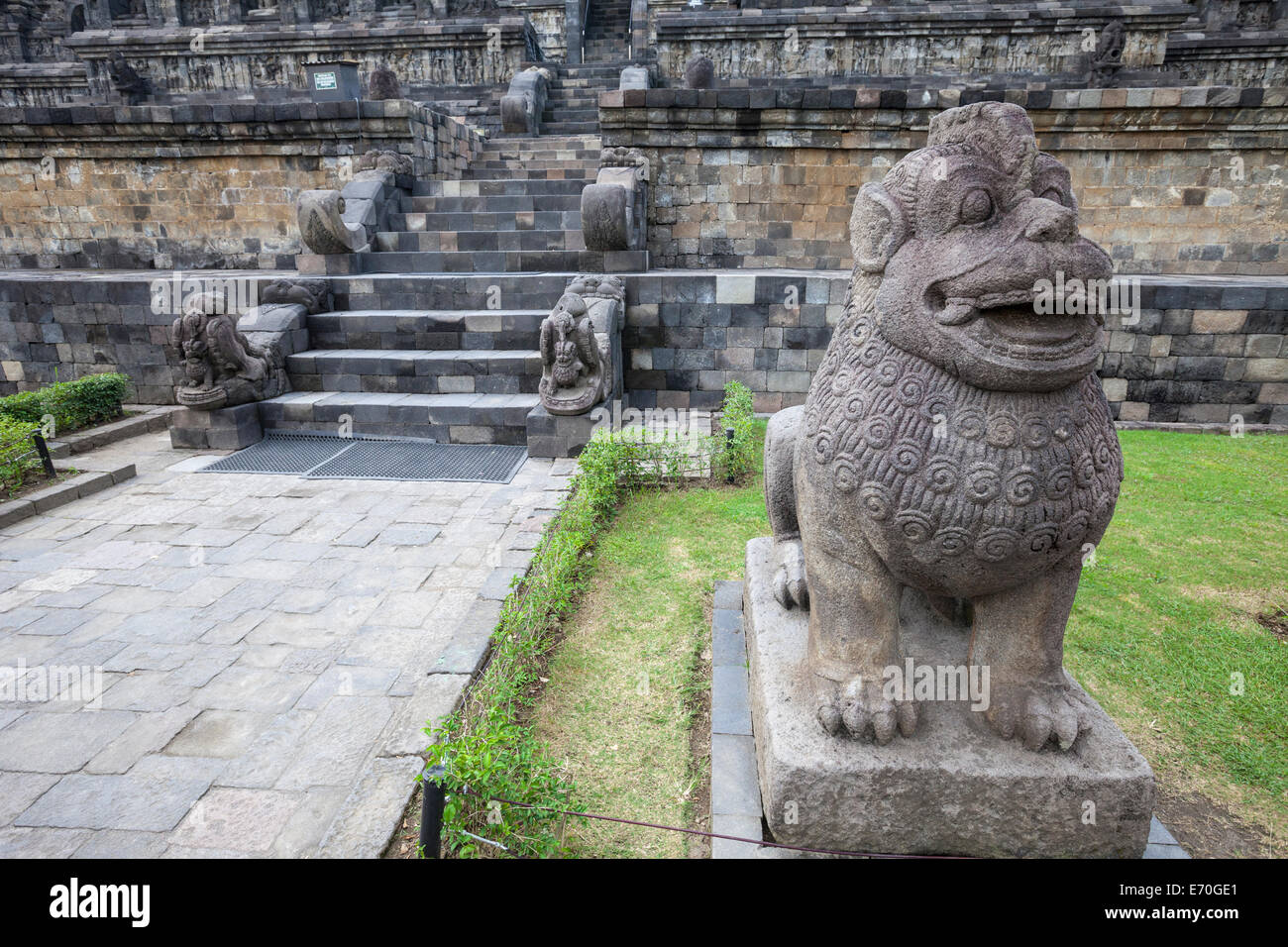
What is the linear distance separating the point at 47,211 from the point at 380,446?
9.54m

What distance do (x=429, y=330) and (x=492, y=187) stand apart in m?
3.97

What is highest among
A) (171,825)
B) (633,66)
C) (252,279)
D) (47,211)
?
(633,66)

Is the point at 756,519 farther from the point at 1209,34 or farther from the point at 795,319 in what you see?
the point at 1209,34

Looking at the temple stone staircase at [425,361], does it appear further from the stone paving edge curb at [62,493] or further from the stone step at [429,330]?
the stone paving edge curb at [62,493]

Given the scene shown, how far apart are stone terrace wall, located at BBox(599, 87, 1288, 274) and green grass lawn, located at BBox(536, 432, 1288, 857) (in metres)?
5.55

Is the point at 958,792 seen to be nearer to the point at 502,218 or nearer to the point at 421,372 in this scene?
the point at 421,372

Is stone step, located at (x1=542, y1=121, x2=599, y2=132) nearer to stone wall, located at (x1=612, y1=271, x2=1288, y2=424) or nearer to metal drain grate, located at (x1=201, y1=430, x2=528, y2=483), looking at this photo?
stone wall, located at (x1=612, y1=271, x2=1288, y2=424)

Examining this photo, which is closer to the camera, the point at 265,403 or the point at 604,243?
the point at 265,403

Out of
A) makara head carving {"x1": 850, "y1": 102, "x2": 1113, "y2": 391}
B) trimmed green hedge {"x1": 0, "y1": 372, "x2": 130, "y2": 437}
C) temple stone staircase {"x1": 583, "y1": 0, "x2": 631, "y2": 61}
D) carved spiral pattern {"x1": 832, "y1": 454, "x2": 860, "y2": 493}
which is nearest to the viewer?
makara head carving {"x1": 850, "y1": 102, "x2": 1113, "y2": 391}

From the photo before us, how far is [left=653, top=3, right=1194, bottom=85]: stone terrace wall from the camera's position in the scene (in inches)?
572

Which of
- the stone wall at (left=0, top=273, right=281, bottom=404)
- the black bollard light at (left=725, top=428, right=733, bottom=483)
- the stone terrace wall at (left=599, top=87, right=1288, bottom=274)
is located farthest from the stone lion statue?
the stone wall at (left=0, top=273, right=281, bottom=404)

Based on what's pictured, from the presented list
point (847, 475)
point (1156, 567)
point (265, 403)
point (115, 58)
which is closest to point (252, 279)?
point (265, 403)

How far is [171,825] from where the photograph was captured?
2428 millimetres

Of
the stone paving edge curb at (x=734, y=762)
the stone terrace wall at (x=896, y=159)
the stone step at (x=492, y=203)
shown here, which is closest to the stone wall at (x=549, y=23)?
the stone step at (x=492, y=203)
